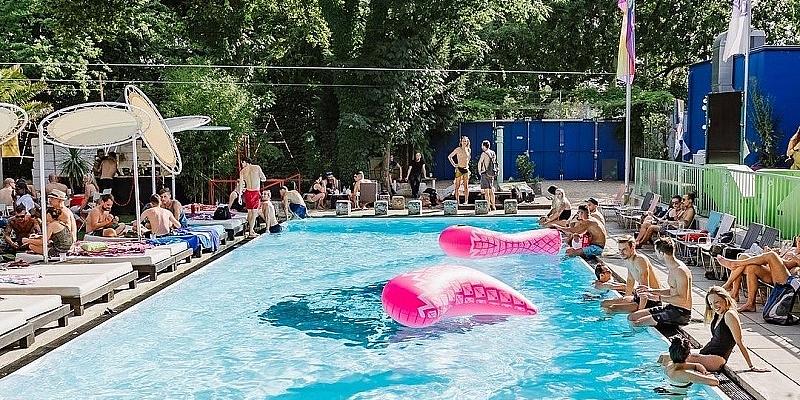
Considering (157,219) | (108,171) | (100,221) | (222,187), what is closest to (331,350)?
(157,219)

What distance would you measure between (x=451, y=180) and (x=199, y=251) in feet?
58.8

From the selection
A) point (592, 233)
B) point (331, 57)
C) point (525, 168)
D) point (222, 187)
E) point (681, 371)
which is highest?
point (331, 57)

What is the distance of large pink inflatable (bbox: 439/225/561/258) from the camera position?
43.7 feet

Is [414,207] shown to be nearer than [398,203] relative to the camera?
Yes

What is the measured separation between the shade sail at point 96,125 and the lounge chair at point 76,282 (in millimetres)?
2511

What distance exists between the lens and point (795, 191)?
11.4m

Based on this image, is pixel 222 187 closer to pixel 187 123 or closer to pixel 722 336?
pixel 187 123

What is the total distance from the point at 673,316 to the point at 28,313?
6.51 m

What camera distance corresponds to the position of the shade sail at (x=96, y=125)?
12.2 meters

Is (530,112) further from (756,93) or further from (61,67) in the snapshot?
(61,67)

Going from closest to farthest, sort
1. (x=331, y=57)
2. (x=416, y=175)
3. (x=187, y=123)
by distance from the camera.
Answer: (x=187, y=123) < (x=416, y=175) < (x=331, y=57)

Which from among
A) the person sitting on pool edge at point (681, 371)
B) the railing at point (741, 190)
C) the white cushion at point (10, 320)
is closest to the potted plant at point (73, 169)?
A: the railing at point (741, 190)

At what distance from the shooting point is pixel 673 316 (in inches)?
341

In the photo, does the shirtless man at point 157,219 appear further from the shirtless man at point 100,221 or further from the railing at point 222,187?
the railing at point 222,187
